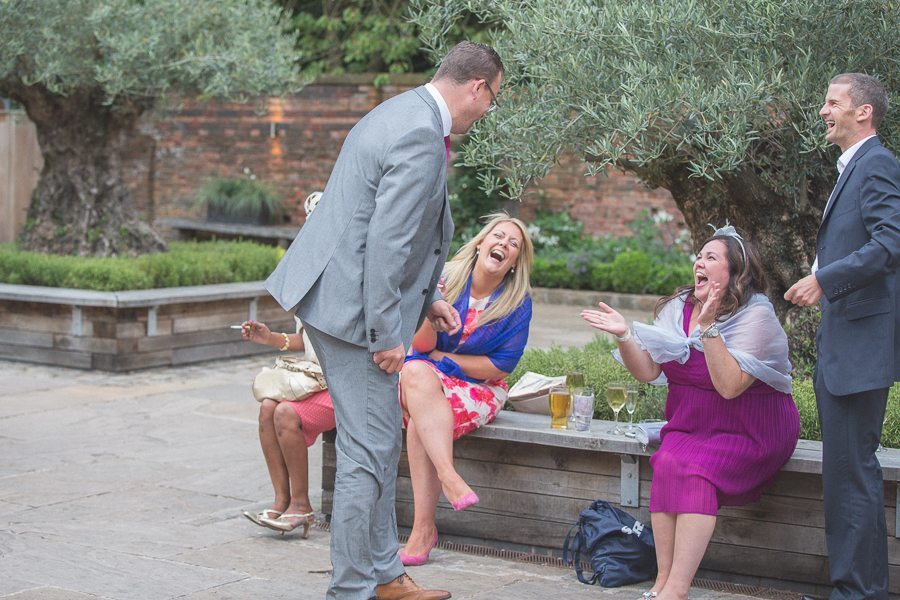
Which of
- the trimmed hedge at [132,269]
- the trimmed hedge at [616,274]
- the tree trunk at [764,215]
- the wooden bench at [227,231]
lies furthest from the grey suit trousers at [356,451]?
the wooden bench at [227,231]

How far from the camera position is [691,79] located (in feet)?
15.3

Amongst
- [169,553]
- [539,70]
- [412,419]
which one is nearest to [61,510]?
[169,553]

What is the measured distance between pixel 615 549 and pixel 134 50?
6.13 m

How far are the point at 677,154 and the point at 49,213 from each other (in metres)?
6.69

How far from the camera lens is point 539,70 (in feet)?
16.7

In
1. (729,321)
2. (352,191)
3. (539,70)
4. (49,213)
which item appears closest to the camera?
(352,191)

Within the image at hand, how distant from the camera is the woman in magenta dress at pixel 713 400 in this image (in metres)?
3.94

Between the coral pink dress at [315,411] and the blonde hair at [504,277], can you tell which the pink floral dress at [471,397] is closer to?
the blonde hair at [504,277]

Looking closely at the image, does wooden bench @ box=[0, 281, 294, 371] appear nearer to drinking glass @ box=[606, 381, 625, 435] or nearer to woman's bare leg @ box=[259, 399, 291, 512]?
woman's bare leg @ box=[259, 399, 291, 512]

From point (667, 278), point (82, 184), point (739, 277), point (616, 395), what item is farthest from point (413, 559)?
point (667, 278)

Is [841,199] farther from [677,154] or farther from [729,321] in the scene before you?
[677,154]

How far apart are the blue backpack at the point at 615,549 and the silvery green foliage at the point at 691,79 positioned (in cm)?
137

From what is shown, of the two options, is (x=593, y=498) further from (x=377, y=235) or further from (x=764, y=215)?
(x=764, y=215)

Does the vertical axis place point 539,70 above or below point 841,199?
above
